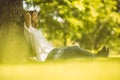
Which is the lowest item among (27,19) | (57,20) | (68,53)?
(57,20)

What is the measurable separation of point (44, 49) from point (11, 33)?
0.93m

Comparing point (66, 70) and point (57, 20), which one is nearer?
point (66, 70)

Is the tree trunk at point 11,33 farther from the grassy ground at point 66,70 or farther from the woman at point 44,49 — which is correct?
the grassy ground at point 66,70

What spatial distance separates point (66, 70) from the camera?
7008 millimetres

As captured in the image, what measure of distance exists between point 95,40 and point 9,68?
59.4 feet

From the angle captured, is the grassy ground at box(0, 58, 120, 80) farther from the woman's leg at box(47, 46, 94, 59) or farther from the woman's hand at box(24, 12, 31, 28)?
the woman's hand at box(24, 12, 31, 28)

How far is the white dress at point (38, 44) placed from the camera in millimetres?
7066

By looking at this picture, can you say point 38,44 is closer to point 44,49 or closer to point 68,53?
point 44,49

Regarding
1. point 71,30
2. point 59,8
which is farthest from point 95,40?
point 59,8

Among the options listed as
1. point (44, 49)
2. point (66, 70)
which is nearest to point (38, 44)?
point (44, 49)

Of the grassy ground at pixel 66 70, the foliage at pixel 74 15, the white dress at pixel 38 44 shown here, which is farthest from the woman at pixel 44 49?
the foliage at pixel 74 15

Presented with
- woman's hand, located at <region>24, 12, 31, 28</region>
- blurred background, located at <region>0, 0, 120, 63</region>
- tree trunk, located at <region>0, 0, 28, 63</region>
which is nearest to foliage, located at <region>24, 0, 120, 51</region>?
blurred background, located at <region>0, 0, 120, 63</region>

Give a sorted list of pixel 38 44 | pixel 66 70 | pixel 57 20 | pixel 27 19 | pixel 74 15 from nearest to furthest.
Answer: pixel 66 70
pixel 38 44
pixel 27 19
pixel 74 15
pixel 57 20

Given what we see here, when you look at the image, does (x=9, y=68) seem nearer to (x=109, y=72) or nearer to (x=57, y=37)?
(x=109, y=72)
